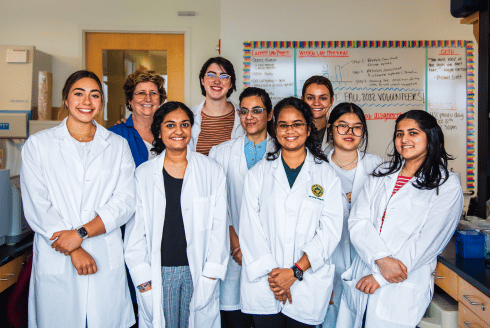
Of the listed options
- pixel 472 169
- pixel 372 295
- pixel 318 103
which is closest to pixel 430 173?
pixel 372 295

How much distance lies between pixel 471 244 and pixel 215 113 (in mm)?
1574

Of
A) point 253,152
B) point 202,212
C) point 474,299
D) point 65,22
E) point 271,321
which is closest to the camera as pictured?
point 474,299

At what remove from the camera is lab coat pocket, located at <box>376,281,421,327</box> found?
1.46 m

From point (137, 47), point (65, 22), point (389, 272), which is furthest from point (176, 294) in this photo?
point (65, 22)

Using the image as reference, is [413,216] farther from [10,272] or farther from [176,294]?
[10,272]

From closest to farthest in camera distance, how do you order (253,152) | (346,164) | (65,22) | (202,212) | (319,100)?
(202,212) < (346,164) < (253,152) < (319,100) < (65,22)

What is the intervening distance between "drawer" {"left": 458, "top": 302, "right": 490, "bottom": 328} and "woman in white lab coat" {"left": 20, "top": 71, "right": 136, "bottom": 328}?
147cm

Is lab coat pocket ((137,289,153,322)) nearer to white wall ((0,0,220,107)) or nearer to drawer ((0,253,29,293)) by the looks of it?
drawer ((0,253,29,293))

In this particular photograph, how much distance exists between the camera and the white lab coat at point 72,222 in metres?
1.58

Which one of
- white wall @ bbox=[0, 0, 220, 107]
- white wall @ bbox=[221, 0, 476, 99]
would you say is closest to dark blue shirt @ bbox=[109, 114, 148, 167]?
white wall @ bbox=[221, 0, 476, 99]

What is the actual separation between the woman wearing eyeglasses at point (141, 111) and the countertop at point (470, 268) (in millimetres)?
1654

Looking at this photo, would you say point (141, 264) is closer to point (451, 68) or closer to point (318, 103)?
point (318, 103)

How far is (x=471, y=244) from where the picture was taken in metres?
1.57

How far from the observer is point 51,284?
5.18ft
